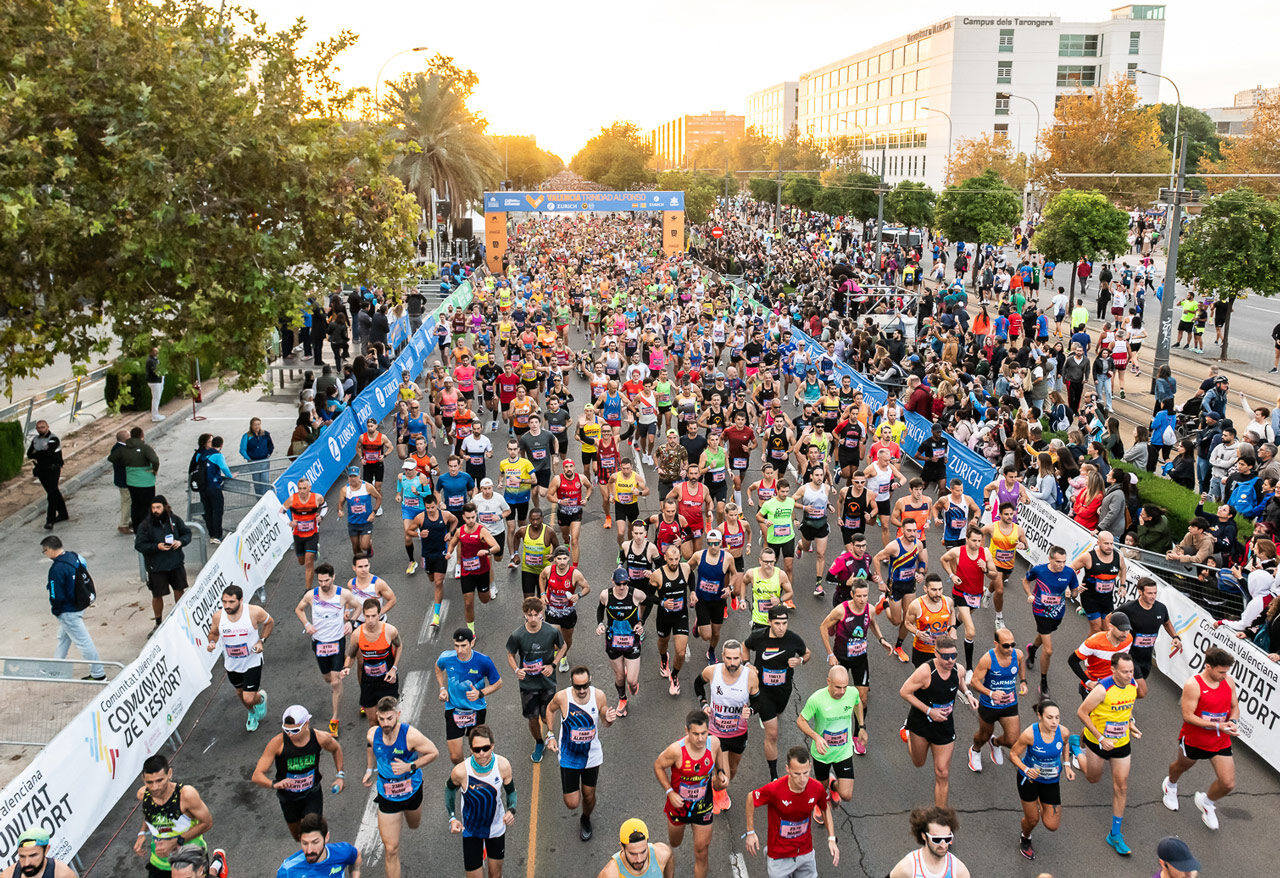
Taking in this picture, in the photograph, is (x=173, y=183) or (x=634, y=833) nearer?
(x=634, y=833)

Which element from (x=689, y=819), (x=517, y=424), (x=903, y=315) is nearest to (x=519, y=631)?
(x=689, y=819)

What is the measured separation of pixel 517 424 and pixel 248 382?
13.5 feet

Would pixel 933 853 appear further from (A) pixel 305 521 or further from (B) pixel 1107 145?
(B) pixel 1107 145

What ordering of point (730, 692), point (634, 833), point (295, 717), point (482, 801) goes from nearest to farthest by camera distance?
point (634, 833)
point (482, 801)
point (295, 717)
point (730, 692)

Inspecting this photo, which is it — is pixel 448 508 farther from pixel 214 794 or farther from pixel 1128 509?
pixel 1128 509

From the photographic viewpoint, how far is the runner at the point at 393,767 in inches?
284

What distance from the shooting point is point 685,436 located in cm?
1669

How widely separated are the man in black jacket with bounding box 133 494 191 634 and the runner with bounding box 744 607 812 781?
21.3 ft

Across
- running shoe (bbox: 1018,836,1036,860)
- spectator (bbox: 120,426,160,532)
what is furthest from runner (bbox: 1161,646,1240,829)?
spectator (bbox: 120,426,160,532)

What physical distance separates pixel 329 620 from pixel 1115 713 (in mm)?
6772

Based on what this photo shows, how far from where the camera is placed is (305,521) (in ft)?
41.0

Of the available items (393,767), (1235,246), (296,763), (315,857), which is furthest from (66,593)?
(1235,246)

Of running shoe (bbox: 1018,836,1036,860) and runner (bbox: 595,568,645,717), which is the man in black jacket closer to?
runner (bbox: 595,568,645,717)

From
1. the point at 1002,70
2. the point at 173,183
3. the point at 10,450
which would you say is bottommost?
the point at 10,450
